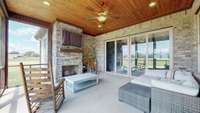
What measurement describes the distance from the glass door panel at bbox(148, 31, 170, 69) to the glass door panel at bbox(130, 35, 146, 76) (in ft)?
1.12

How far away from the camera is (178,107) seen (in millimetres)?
1794

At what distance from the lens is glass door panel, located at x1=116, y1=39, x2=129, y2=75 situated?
6465 mm

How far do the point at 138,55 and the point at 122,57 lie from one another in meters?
1.17

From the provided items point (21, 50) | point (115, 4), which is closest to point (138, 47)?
point (115, 4)

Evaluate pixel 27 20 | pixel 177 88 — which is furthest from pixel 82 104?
pixel 27 20

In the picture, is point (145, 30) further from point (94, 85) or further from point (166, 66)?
point (94, 85)

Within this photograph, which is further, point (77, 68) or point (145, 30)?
point (77, 68)

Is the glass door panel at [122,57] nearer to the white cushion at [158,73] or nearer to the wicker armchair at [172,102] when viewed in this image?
the white cushion at [158,73]

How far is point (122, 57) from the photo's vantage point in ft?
22.2

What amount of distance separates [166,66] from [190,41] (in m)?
1.34

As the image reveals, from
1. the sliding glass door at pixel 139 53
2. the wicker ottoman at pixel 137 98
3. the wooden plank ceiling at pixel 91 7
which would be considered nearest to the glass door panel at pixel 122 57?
the sliding glass door at pixel 139 53

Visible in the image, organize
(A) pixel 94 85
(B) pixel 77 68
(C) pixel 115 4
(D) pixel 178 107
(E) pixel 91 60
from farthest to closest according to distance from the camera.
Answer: (E) pixel 91 60, (B) pixel 77 68, (A) pixel 94 85, (C) pixel 115 4, (D) pixel 178 107

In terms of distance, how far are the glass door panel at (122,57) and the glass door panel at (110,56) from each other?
17.2 inches

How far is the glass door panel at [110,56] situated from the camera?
7.37 m
